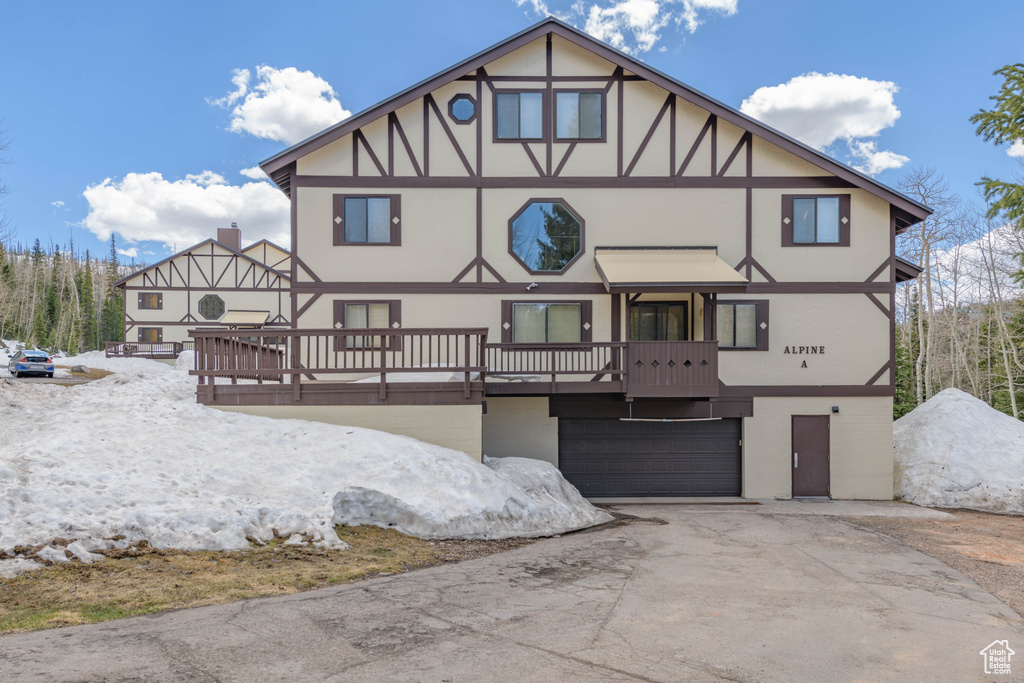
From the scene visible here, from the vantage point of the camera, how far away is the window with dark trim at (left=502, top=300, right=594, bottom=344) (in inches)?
657

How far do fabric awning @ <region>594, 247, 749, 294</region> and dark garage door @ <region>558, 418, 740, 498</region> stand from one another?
417cm

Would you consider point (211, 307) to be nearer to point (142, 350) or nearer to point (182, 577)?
point (142, 350)

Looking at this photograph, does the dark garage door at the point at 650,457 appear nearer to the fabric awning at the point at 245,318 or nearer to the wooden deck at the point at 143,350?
the fabric awning at the point at 245,318

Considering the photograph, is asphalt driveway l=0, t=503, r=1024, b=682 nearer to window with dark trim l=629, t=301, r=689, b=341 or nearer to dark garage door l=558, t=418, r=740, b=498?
dark garage door l=558, t=418, r=740, b=498

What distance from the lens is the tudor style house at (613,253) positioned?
16547 millimetres

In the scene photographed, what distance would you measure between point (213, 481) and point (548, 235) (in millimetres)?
10556

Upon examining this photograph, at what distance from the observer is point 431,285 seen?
54.4 feet

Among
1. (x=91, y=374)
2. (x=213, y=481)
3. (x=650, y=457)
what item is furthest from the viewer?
(x=91, y=374)

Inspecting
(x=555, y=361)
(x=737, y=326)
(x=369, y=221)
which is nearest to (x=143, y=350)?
(x=369, y=221)

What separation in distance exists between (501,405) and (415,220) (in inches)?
215

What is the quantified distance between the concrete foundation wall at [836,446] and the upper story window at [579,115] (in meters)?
8.68

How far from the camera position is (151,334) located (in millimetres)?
41281

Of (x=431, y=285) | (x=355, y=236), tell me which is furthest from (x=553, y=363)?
(x=355, y=236)

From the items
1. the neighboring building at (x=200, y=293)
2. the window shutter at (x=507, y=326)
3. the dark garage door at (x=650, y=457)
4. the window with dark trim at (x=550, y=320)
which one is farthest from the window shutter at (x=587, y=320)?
the neighboring building at (x=200, y=293)
